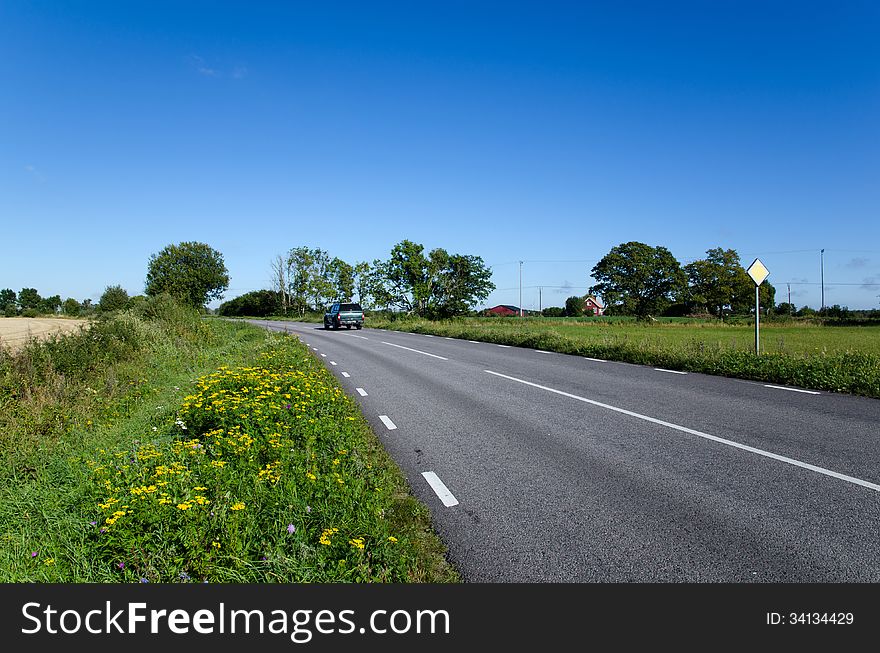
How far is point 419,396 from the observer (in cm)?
1045

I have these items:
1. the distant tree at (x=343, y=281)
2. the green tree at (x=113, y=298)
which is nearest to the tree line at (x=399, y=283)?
the distant tree at (x=343, y=281)

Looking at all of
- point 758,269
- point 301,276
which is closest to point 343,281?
point 301,276

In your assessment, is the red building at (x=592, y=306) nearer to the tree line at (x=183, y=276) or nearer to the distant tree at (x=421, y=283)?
the distant tree at (x=421, y=283)

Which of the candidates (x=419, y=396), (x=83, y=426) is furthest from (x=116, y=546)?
(x=419, y=396)

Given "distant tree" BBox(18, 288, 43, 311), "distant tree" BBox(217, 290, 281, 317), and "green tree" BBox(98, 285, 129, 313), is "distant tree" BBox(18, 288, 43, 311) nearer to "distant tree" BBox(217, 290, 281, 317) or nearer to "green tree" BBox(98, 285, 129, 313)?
"distant tree" BBox(217, 290, 281, 317)

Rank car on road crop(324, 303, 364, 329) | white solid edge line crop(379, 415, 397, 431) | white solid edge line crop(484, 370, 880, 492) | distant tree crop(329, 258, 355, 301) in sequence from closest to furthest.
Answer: white solid edge line crop(484, 370, 880, 492), white solid edge line crop(379, 415, 397, 431), car on road crop(324, 303, 364, 329), distant tree crop(329, 258, 355, 301)

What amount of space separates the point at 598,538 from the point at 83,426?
25.4 feet

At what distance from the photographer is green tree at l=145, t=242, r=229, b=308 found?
188ft

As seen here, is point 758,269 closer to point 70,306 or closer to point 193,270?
point 193,270

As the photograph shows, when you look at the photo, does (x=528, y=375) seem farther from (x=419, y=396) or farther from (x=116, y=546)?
(x=116, y=546)

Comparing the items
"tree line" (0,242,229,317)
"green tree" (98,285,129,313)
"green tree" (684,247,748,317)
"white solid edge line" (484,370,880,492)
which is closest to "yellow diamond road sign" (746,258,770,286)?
"white solid edge line" (484,370,880,492)

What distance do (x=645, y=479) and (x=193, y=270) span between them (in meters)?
63.5

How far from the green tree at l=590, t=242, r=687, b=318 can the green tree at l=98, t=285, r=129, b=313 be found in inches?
2833
